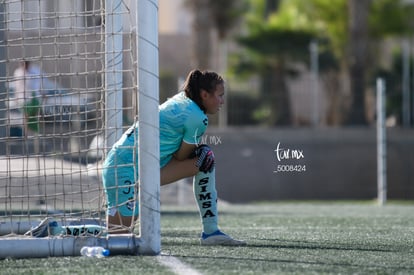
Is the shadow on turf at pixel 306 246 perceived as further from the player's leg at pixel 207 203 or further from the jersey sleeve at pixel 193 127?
the jersey sleeve at pixel 193 127

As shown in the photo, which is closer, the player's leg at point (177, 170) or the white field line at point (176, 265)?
the white field line at point (176, 265)

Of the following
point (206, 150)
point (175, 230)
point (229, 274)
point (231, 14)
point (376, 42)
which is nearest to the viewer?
point (229, 274)

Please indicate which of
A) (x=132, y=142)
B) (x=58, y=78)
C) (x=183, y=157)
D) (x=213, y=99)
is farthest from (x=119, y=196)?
(x=58, y=78)

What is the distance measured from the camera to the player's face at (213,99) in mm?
7179

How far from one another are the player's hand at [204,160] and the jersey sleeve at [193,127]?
11 centimetres

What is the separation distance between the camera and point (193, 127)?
7062 mm

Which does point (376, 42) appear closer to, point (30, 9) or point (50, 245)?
point (30, 9)

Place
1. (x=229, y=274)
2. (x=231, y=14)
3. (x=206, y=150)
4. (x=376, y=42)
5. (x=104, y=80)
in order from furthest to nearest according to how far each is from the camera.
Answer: (x=231, y=14) < (x=376, y=42) < (x=104, y=80) < (x=206, y=150) < (x=229, y=274)

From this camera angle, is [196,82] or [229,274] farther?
[196,82]

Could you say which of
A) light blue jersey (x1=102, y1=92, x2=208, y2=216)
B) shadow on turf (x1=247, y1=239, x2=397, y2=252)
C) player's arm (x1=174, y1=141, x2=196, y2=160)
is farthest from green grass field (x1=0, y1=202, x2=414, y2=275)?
player's arm (x1=174, y1=141, x2=196, y2=160)

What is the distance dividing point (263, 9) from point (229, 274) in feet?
102

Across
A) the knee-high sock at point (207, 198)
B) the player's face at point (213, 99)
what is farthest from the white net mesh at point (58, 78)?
the knee-high sock at point (207, 198)

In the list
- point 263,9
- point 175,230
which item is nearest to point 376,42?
point 263,9

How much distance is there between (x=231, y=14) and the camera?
35719 mm
